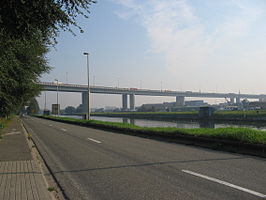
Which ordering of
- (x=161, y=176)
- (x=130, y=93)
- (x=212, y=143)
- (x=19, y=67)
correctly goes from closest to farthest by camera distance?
(x=161, y=176) → (x=212, y=143) → (x=19, y=67) → (x=130, y=93)

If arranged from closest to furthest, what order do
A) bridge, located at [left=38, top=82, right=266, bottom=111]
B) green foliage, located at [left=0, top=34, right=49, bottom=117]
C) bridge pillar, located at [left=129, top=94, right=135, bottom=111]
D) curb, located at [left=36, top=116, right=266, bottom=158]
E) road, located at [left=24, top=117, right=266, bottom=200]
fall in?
road, located at [left=24, top=117, right=266, bottom=200]
curb, located at [left=36, top=116, right=266, bottom=158]
green foliage, located at [left=0, top=34, right=49, bottom=117]
bridge, located at [left=38, top=82, right=266, bottom=111]
bridge pillar, located at [left=129, top=94, right=135, bottom=111]

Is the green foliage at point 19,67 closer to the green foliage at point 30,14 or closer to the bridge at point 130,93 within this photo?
the green foliage at point 30,14

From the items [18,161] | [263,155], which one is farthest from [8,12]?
[263,155]

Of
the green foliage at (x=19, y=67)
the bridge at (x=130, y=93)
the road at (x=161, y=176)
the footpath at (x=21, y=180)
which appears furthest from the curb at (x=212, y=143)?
the bridge at (x=130, y=93)

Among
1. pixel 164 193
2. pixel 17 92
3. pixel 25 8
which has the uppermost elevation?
pixel 25 8

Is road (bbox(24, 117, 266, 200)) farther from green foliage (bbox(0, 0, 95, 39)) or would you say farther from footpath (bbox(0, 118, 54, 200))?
green foliage (bbox(0, 0, 95, 39))

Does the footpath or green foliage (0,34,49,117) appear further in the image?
green foliage (0,34,49,117)

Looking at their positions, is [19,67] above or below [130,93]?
below

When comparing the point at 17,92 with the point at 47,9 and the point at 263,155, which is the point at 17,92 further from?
the point at 263,155

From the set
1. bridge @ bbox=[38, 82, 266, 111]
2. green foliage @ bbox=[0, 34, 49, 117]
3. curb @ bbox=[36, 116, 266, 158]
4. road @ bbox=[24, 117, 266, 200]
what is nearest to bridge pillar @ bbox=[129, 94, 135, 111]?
bridge @ bbox=[38, 82, 266, 111]

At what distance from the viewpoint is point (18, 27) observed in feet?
26.2

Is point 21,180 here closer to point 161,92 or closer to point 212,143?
point 212,143

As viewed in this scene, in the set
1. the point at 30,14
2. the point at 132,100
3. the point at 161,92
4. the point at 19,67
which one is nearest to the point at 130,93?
the point at 132,100

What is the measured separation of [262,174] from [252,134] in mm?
5054
